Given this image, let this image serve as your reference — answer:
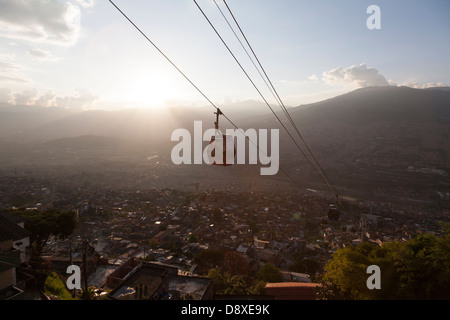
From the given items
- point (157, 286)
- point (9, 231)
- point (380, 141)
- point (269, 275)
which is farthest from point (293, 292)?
point (380, 141)

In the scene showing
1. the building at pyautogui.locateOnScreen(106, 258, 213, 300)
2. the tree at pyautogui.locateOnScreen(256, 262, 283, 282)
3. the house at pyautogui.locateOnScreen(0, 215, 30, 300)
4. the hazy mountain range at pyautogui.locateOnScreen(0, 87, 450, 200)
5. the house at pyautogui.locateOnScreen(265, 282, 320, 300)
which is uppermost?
the hazy mountain range at pyautogui.locateOnScreen(0, 87, 450, 200)

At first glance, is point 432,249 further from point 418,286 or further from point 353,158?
point 353,158

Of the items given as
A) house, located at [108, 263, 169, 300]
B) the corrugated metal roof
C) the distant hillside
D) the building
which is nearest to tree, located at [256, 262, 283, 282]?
the building

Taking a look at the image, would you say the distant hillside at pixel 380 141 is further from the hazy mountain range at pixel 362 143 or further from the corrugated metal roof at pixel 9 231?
the corrugated metal roof at pixel 9 231

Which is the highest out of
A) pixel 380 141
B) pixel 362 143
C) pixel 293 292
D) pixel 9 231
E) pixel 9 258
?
pixel 380 141

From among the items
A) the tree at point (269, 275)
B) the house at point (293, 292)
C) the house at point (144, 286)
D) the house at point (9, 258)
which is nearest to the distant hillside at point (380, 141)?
the tree at point (269, 275)

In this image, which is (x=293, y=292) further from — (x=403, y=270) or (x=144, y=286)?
(x=144, y=286)

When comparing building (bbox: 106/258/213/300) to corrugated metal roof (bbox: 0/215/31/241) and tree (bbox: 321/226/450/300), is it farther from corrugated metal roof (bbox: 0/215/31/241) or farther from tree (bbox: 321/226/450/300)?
tree (bbox: 321/226/450/300)
